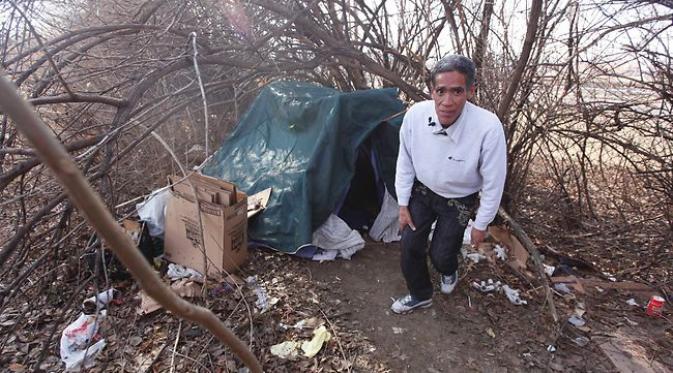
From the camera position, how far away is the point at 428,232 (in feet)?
8.23

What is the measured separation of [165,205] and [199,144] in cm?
186

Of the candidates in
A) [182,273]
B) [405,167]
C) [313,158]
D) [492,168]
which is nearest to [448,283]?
[405,167]

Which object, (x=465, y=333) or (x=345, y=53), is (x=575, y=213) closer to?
(x=465, y=333)

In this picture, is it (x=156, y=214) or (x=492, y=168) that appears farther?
(x=156, y=214)

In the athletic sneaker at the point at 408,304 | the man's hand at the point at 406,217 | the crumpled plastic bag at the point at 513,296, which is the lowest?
the crumpled plastic bag at the point at 513,296

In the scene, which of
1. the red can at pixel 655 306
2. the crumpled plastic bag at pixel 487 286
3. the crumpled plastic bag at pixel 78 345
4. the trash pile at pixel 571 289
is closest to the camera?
the crumpled plastic bag at pixel 78 345

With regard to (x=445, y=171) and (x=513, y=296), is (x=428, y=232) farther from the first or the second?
(x=513, y=296)

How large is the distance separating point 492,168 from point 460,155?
0.60ft

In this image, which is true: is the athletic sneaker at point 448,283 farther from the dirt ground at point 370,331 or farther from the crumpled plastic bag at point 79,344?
the crumpled plastic bag at point 79,344

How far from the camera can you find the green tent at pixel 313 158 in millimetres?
3291

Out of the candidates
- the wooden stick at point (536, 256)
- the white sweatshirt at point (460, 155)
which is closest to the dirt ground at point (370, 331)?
the wooden stick at point (536, 256)

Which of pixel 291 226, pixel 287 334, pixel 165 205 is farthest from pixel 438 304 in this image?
pixel 165 205

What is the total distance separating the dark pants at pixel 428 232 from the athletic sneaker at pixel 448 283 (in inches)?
7.6

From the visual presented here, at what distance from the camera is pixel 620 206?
398 centimetres
